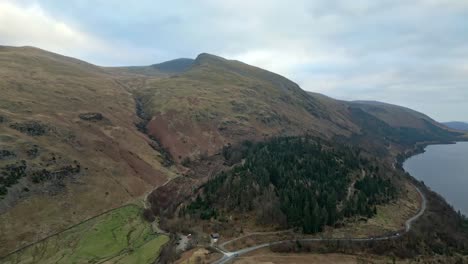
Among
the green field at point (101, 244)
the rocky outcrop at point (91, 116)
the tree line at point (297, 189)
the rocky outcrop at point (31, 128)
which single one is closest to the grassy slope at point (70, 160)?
the rocky outcrop at point (31, 128)

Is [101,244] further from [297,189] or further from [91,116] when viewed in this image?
[91,116]

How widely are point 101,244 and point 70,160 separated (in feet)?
151

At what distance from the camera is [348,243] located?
10744cm

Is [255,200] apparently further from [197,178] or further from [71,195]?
[71,195]

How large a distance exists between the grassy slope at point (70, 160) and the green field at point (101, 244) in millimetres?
3815

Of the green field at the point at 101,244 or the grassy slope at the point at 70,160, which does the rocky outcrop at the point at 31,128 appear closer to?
the grassy slope at the point at 70,160

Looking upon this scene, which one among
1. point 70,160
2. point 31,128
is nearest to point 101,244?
point 70,160

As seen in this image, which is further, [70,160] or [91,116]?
[91,116]

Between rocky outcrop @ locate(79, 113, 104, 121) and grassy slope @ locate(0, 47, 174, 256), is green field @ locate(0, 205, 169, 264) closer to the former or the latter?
grassy slope @ locate(0, 47, 174, 256)

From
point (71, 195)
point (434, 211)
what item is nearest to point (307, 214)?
point (434, 211)

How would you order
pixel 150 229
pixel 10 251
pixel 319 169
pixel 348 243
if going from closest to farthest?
1. pixel 10 251
2. pixel 348 243
3. pixel 150 229
4. pixel 319 169

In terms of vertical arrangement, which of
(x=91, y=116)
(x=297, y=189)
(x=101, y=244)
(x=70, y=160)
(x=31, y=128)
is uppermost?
(x=91, y=116)

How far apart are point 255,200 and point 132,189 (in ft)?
155

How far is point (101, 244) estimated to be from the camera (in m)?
108
